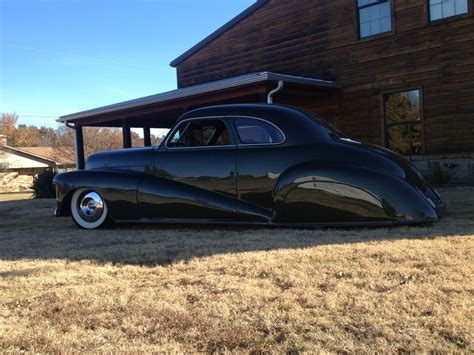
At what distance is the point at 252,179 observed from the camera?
225 inches

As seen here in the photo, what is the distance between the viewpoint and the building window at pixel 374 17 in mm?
13258

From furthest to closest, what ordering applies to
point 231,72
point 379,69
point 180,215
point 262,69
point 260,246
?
point 231,72
point 262,69
point 379,69
point 180,215
point 260,246

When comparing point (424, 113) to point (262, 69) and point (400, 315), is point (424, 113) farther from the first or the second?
point (400, 315)

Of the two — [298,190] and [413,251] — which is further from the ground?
[298,190]

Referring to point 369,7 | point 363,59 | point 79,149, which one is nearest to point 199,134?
point 363,59

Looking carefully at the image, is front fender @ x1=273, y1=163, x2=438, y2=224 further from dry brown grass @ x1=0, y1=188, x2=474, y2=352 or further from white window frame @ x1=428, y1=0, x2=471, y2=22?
white window frame @ x1=428, y1=0, x2=471, y2=22

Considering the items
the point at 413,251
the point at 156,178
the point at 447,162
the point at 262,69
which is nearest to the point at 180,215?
the point at 156,178

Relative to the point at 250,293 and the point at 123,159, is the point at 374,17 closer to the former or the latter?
the point at 123,159

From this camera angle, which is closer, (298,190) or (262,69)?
(298,190)

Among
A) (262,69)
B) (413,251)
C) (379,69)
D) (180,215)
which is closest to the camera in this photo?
(413,251)

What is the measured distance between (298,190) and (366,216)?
2.58 feet

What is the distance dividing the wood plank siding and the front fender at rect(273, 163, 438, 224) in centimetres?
780

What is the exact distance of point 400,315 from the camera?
8.80 ft

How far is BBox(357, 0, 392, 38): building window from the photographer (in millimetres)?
13258
